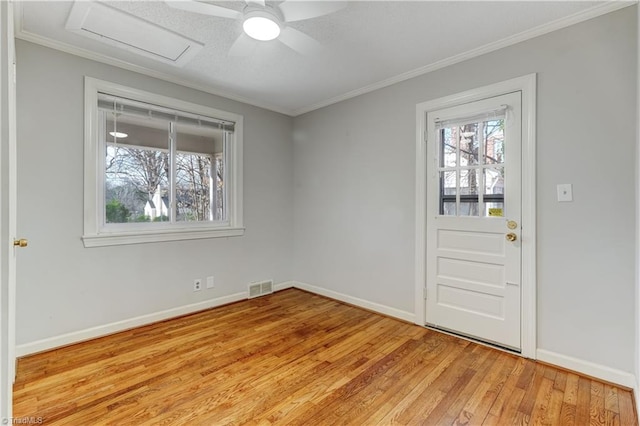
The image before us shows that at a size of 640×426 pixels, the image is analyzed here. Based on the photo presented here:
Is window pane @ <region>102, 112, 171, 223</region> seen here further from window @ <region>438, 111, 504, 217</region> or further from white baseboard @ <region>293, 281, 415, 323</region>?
window @ <region>438, 111, 504, 217</region>

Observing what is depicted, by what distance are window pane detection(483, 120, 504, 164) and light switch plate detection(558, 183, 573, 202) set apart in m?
0.45

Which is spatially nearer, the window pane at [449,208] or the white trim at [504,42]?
the white trim at [504,42]

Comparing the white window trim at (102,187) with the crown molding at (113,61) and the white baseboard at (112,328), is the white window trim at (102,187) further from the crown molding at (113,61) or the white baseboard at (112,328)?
the white baseboard at (112,328)

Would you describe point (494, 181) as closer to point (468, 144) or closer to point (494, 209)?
point (494, 209)

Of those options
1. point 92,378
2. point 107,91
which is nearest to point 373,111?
point 107,91

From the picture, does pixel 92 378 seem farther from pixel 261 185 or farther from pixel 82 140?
pixel 261 185

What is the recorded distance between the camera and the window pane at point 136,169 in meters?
2.82

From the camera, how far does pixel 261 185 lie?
391cm

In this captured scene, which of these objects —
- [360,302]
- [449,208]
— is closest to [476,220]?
[449,208]

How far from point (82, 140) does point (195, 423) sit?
2.37 meters

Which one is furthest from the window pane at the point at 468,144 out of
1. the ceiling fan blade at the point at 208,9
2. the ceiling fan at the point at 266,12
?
the ceiling fan blade at the point at 208,9

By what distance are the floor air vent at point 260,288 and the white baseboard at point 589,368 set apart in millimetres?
2807

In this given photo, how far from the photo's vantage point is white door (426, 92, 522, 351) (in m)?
2.41

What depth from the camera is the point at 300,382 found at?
2029 millimetres
